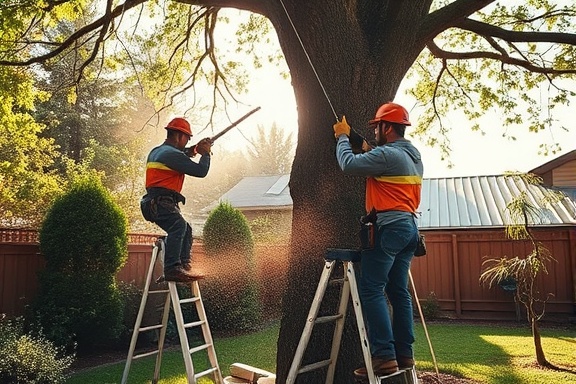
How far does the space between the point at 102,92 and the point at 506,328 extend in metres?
23.9

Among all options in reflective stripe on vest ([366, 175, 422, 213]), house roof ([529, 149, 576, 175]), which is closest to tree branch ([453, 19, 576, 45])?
reflective stripe on vest ([366, 175, 422, 213])

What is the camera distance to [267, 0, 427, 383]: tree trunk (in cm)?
400

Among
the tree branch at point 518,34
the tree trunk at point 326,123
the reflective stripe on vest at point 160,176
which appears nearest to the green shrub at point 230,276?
the reflective stripe on vest at point 160,176

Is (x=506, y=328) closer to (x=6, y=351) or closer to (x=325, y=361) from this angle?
(x=325, y=361)

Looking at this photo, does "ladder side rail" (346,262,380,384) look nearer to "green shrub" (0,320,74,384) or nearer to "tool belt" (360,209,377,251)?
"tool belt" (360,209,377,251)

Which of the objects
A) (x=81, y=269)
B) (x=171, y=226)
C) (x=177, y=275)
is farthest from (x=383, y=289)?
(x=81, y=269)

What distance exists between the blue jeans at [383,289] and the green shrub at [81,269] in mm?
5665

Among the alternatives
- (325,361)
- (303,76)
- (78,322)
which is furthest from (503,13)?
(78,322)

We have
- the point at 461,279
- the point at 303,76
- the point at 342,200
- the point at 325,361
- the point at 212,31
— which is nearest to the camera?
the point at 325,361

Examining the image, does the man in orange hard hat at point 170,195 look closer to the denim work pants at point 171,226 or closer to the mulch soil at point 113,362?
the denim work pants at point 171,226

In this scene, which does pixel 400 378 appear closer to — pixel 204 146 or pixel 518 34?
pixel 204 146

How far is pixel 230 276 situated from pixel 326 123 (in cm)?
766

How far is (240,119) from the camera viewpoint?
4.85 m

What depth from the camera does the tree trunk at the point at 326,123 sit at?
400 cm
